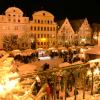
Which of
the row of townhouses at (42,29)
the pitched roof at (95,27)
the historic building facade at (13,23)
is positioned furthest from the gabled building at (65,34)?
the historic building facade at (13,23)

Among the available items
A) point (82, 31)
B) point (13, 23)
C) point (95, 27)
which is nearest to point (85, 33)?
point (82, 31)

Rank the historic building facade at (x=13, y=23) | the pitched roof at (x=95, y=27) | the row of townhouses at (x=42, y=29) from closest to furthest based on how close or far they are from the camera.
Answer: the historic building facade at (x=13, y=23) < the row of townhouses at (x=42, y=29) < the pitched roof at (x=95, y=27)

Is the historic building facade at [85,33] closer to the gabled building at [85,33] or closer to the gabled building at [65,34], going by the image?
the gabled building at [85,33]

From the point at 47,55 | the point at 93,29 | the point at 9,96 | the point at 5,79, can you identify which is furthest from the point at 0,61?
the point at 93,29

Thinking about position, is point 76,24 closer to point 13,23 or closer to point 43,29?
point 43,29

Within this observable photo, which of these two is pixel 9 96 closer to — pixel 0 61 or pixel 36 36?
pixel 0 61

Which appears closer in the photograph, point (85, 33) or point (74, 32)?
point (74, 32)

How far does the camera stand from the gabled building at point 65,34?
34.1m

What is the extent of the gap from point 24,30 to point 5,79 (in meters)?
30.4

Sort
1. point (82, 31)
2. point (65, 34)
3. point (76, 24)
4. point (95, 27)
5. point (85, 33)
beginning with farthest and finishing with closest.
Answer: point (76, 24)
point (95, 27)
point (85, 33)
point (82, 31)
point (65, 34)

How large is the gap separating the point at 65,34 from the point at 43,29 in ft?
9.53

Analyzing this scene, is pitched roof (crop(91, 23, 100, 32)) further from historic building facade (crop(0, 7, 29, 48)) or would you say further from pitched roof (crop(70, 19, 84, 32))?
historic building facade (crop(0, 7, 29, 48))

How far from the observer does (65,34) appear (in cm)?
3456

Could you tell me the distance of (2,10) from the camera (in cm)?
3388
